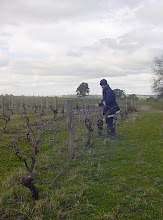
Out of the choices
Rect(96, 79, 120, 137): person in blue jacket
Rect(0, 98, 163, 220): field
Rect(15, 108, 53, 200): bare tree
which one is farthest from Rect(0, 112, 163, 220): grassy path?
Rect(96, 79, 120, 137): person in blue jacket

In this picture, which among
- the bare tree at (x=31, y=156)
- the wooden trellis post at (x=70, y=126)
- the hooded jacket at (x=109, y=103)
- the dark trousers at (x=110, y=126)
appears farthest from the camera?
the dark trousers at (x=110, y=126)

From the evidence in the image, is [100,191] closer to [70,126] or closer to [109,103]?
[70,126]

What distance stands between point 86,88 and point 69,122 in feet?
123

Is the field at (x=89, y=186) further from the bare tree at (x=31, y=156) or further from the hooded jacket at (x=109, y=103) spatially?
the hooded jacket at (x=109, y=103)

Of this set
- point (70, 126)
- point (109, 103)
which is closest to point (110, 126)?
point (109, 103)

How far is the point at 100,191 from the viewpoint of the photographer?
11.8ft

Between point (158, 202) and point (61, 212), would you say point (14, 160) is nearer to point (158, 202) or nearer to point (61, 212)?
point (61, 212)

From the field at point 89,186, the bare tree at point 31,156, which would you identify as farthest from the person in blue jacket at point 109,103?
the bare tree at point 31,156

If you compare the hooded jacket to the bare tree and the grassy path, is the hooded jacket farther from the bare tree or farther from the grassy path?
the bare tree

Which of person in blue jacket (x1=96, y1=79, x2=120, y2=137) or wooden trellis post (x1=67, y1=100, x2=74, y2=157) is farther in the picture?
person in blue jacket (x1=96, y1=79, x2=120, y2=137)

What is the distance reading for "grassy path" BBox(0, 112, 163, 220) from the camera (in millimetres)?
2920

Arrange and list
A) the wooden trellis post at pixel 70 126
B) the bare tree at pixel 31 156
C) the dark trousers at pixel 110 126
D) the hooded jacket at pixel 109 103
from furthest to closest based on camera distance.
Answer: the dark trousers at pixel 110 126, the hooded jacket at pixel 109 103, the wooden trellis post at pixel 70 126, the bare tree at pixel 31 156

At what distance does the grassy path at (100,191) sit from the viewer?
292cm

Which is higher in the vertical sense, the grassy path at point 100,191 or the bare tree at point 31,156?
the bare tree at point 31,156
